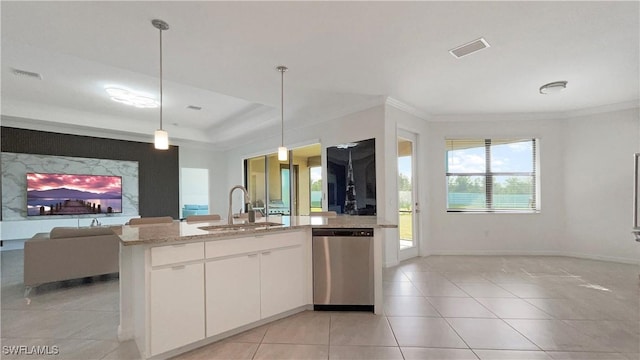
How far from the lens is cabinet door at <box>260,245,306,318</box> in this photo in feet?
8.05

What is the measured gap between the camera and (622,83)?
12.5 ft

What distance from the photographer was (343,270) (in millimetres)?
2746

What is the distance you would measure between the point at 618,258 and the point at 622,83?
2838 mm

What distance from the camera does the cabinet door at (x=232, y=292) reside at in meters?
2.13

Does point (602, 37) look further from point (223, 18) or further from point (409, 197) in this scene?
point (223, 18)

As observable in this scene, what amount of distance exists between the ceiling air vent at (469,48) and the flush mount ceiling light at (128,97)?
4882mm

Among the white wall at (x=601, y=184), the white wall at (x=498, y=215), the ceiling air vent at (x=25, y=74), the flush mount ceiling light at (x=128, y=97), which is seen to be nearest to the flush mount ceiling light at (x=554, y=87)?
the white wall at (x=498, y=215)

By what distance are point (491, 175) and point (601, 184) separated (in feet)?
5.38

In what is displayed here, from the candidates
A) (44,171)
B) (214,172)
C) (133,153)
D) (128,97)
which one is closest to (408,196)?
(128,97)

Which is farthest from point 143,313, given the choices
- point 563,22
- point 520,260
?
point 520,260

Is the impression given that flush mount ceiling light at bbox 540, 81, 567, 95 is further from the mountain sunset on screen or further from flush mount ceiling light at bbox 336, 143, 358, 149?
the mountain sunset on screen

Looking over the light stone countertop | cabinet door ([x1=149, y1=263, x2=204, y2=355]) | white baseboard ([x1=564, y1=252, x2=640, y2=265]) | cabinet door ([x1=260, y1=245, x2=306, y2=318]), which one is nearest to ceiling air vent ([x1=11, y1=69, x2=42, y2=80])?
the light stone countertop

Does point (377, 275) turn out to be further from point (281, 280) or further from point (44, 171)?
point (44, 171)

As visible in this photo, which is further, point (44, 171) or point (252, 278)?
point (44, 171)
